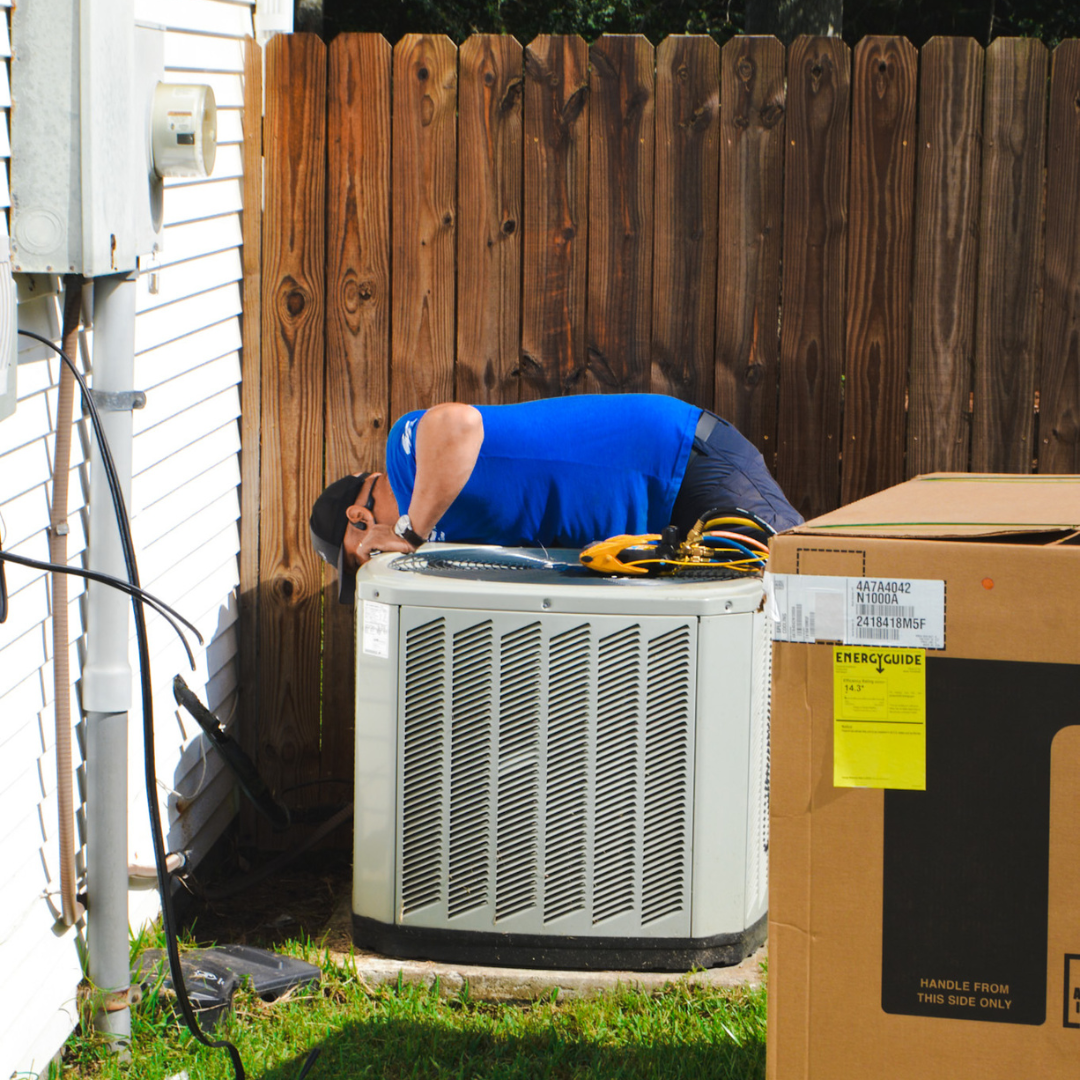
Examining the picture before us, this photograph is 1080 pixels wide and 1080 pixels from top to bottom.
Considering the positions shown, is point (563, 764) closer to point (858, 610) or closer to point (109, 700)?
point (109, 700)

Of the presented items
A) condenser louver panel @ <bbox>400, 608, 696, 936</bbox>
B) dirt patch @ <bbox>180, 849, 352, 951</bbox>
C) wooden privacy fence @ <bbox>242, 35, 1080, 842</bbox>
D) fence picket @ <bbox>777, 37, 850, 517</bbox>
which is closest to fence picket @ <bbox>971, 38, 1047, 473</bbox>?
wooden privacy fence @ <bbox>242, 35, 1080, 842</bbox>

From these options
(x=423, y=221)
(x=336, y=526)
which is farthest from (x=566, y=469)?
(x=423, y=221)

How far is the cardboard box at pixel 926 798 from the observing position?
1.55 m

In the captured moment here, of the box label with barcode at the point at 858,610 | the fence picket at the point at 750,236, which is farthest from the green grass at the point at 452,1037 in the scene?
the fence picket at the point at 750,236

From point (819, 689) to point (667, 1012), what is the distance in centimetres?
155

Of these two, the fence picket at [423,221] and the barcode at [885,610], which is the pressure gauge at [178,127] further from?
the barcode at [885,610]

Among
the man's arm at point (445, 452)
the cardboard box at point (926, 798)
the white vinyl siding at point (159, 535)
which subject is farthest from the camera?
the man's arm at point (445, 452)

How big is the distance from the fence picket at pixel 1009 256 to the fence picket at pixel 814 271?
390 mm

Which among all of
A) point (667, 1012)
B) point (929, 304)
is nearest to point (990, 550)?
point (667, 1012)

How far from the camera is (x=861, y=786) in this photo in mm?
1628

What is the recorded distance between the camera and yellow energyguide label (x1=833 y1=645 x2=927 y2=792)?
5.24 ft

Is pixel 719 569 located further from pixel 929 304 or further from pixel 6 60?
pixel 6 60

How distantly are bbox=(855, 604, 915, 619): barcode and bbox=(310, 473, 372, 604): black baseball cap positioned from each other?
216 centimetres

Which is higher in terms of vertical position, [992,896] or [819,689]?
[819,689]
